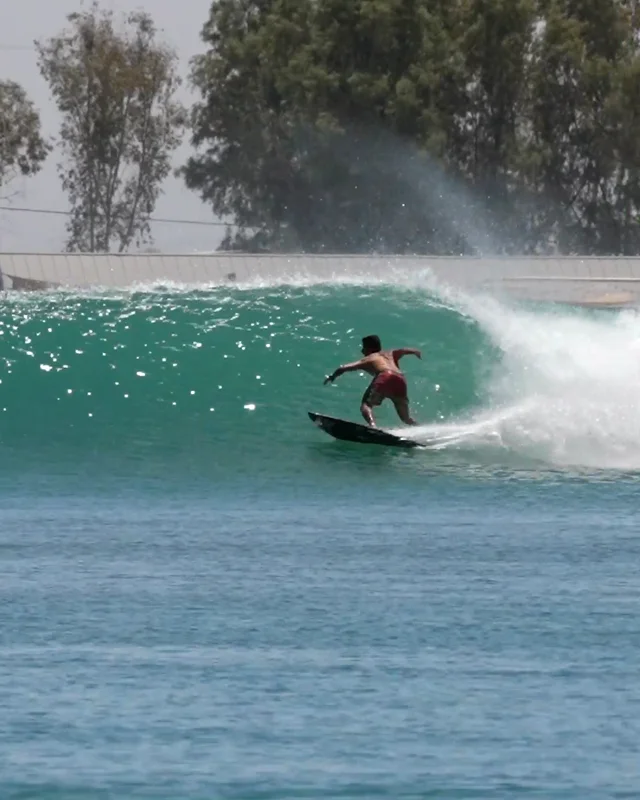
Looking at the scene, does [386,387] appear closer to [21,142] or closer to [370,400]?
[370,400]

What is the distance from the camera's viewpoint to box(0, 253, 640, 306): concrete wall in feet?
148

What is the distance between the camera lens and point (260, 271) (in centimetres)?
4753

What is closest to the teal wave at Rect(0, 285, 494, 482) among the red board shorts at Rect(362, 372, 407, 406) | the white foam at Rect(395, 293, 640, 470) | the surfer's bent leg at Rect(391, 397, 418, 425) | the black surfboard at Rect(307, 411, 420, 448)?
the black surfboard at Rect(307, 411, 420, 448)

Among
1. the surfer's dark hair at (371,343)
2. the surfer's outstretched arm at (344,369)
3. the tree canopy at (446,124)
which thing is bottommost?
the surfer's outstretched arm at (344,369)

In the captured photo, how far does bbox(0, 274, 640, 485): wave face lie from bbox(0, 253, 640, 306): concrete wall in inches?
279

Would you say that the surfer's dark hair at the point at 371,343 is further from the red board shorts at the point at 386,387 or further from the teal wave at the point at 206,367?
the teal wave at the point at 206,367

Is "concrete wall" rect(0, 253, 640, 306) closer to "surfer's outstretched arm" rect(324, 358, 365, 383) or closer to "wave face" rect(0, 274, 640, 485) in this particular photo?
"wave face" rect(0, 274, 640, 485)

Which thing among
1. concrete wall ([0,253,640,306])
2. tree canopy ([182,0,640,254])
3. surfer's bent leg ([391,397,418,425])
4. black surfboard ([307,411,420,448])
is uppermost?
tree canopy ([182,0,640,254])

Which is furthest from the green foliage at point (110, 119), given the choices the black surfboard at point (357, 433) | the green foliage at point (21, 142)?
the black surfboard at point (357, 433)

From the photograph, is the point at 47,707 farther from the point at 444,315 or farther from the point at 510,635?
the point at 444,315

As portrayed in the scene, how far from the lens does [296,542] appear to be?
15.8 meters

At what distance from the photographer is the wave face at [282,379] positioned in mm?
22969

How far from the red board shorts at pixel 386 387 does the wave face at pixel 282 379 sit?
54cm

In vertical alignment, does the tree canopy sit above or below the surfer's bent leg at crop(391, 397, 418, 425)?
above
